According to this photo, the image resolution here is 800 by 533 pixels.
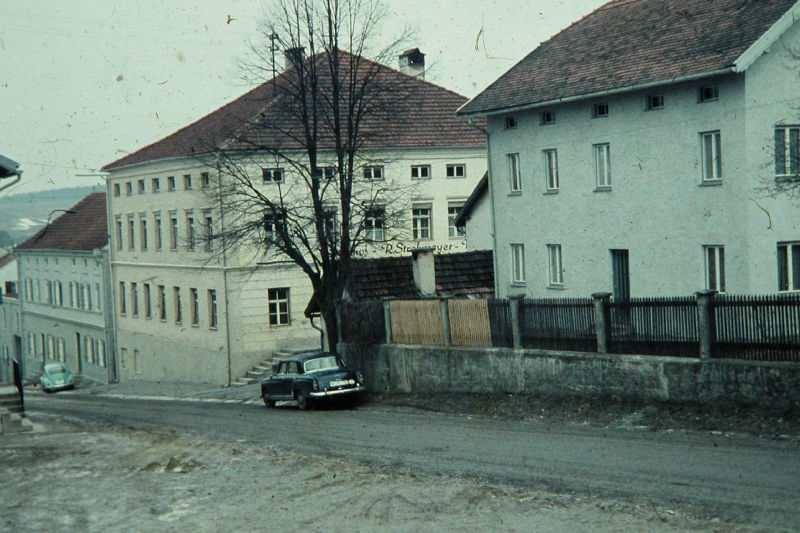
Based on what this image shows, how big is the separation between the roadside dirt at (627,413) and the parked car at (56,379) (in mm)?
37152

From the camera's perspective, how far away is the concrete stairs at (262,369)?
44344 mm

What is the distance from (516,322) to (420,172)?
83.0 ft

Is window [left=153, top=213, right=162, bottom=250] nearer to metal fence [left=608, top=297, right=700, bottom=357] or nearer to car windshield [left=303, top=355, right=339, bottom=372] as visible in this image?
car windshield [left=303, top=355, right=339, bottom=372]

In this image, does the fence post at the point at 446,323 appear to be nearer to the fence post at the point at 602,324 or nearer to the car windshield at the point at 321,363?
the car windshield at the point at 321,363

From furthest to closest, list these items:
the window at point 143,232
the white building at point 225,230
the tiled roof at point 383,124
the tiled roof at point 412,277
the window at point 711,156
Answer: the window at point 143,232 < the white building at point 225,230 < the tiled roof at point 383,124 < the tiled roof at point 412,277 < the window at point 711,156

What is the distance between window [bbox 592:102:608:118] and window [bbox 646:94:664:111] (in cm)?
169

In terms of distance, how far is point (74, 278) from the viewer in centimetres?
6619

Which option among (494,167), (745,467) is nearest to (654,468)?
(745,467)

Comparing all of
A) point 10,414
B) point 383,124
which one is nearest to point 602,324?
point 10,414

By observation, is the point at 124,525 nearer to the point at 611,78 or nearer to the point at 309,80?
the point at 611,78

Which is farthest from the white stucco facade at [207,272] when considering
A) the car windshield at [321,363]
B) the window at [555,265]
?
the car windshield at [321,363]

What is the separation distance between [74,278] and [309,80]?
1492 inches

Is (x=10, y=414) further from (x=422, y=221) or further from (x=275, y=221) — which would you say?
(x=422, y=221)

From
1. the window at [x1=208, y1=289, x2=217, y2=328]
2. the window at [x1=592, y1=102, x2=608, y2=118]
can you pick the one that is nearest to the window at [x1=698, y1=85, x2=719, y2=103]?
the window at [x1=592, y1=102, x2=608, y2=118]
